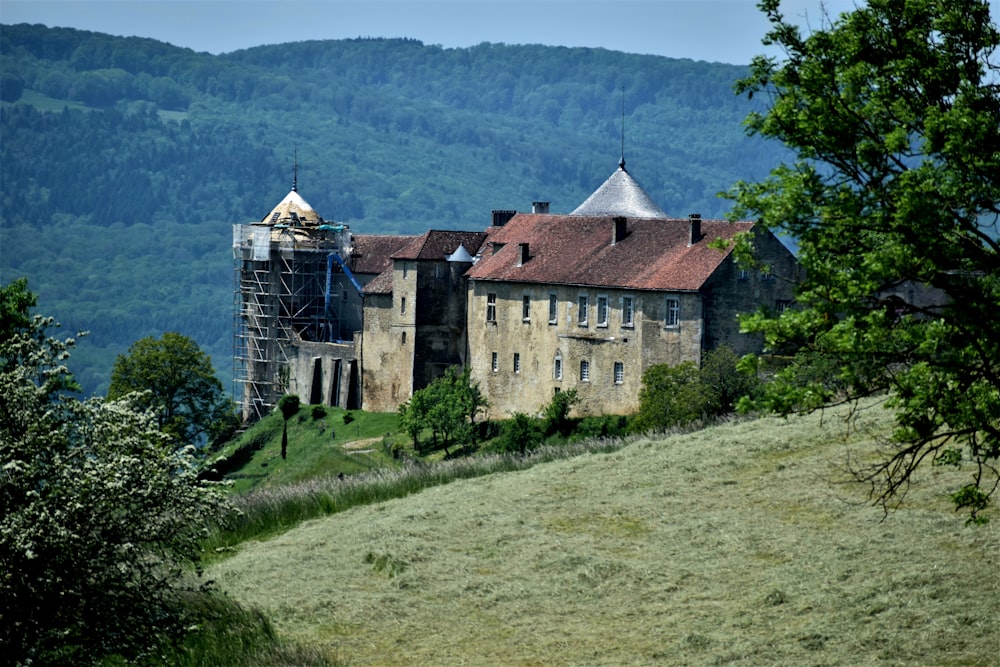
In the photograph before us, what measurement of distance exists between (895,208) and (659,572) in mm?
9490

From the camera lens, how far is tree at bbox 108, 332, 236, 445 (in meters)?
95.1

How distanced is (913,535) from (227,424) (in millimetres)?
73192

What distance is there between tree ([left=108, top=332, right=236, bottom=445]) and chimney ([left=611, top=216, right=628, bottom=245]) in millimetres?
30377

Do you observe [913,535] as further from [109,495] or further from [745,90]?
[109,495]

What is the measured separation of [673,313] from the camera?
220 feet

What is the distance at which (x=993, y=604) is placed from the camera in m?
23.9

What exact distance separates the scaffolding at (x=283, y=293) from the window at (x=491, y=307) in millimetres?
19591

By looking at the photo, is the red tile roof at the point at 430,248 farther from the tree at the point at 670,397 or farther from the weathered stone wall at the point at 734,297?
the tree at the point at 670,397

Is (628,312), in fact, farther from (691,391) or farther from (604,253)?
(691,391)

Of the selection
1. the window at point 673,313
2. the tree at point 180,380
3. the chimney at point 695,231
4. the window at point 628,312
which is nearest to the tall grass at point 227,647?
the window at point 673,313

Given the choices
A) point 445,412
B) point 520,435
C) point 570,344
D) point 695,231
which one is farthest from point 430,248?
point 520,435

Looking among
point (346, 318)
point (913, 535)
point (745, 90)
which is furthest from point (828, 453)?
point (346, 318)

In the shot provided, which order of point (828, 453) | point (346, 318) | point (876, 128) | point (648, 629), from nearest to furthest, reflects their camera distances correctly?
1. point (876, 128)
2. point (648, 629)
3. point (828, 453)
4. point (346, 318)

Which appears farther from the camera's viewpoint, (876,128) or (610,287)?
(610,287)
